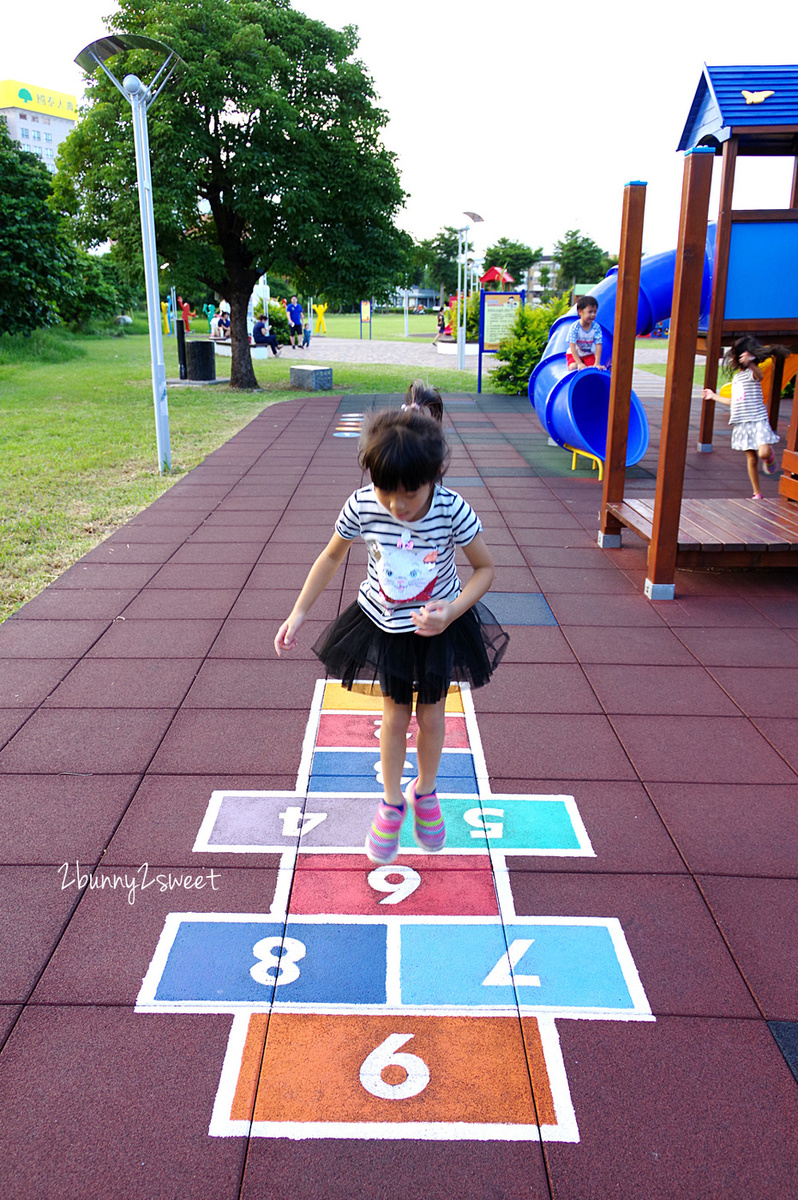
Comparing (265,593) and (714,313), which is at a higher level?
(714,313)

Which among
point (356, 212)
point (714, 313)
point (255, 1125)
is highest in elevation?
point (356, 212)

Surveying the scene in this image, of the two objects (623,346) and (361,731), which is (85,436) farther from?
(361,731)

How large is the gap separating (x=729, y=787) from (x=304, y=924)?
1795mm

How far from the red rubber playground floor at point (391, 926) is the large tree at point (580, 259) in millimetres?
74347

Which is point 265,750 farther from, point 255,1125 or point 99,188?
point 99,188

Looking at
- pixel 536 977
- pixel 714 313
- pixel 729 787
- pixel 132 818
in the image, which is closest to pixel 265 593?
pixel 132 818

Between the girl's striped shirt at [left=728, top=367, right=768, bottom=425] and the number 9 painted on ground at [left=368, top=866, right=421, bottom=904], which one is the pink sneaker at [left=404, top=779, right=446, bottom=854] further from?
the girl's striped shirt at [left=728, top=367, right=768, bottom=425]

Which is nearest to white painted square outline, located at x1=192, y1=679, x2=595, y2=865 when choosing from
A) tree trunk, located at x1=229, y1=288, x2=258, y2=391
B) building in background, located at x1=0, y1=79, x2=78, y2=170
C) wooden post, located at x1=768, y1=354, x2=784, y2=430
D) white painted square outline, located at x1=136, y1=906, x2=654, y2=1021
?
white painted square outline, located at x1=136, y1=906, x2=654, y2=1021

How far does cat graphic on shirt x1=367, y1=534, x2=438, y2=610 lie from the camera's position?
2.71 m

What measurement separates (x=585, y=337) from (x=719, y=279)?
295 centimetres

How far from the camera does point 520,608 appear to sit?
5.65m

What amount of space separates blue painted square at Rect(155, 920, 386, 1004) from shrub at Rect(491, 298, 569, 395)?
50.4 feet

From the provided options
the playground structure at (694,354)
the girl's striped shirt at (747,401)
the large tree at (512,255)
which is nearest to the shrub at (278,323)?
the playground structure at (694,354)

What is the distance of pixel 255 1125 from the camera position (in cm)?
203
